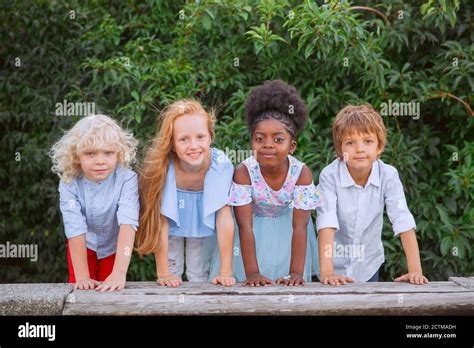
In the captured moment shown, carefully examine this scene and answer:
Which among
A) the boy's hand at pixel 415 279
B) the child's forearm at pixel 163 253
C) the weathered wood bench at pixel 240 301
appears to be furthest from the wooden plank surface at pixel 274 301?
the child's forearm at pixel 163 253

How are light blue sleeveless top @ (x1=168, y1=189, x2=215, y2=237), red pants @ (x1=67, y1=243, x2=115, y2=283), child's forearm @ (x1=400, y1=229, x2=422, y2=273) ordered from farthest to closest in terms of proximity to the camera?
red pants @ (x1=67, y1=243, x2=115, y2=283) < light blue sleeveless top @ (x1=168, y1=189, x2=215, y2=237) < child's forearm @ (x1=400, y1=229, x2=422, y2=273)

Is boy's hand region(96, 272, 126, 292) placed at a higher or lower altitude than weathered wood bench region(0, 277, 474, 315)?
higher

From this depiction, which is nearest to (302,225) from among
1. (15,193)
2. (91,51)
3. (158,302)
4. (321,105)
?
(158,302)

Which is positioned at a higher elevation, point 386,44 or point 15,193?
point 386,44

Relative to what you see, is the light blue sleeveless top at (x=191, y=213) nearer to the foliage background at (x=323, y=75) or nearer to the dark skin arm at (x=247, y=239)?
the dark skin arm at (x=247, y=239)

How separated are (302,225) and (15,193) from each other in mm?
3403

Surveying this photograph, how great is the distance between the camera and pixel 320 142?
5602 mm

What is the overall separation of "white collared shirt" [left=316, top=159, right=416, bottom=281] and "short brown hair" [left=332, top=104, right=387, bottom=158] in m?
0.16

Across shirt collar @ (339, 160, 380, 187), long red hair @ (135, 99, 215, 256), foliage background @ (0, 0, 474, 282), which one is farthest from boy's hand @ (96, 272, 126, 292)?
foliage background @ (0, 0, 474, 282)

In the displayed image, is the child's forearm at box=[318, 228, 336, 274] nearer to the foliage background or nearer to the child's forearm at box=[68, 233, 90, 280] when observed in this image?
the foliage background

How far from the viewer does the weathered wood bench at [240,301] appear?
3.98 m

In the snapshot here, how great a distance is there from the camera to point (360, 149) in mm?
4605

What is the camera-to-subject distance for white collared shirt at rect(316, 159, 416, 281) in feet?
15.2
